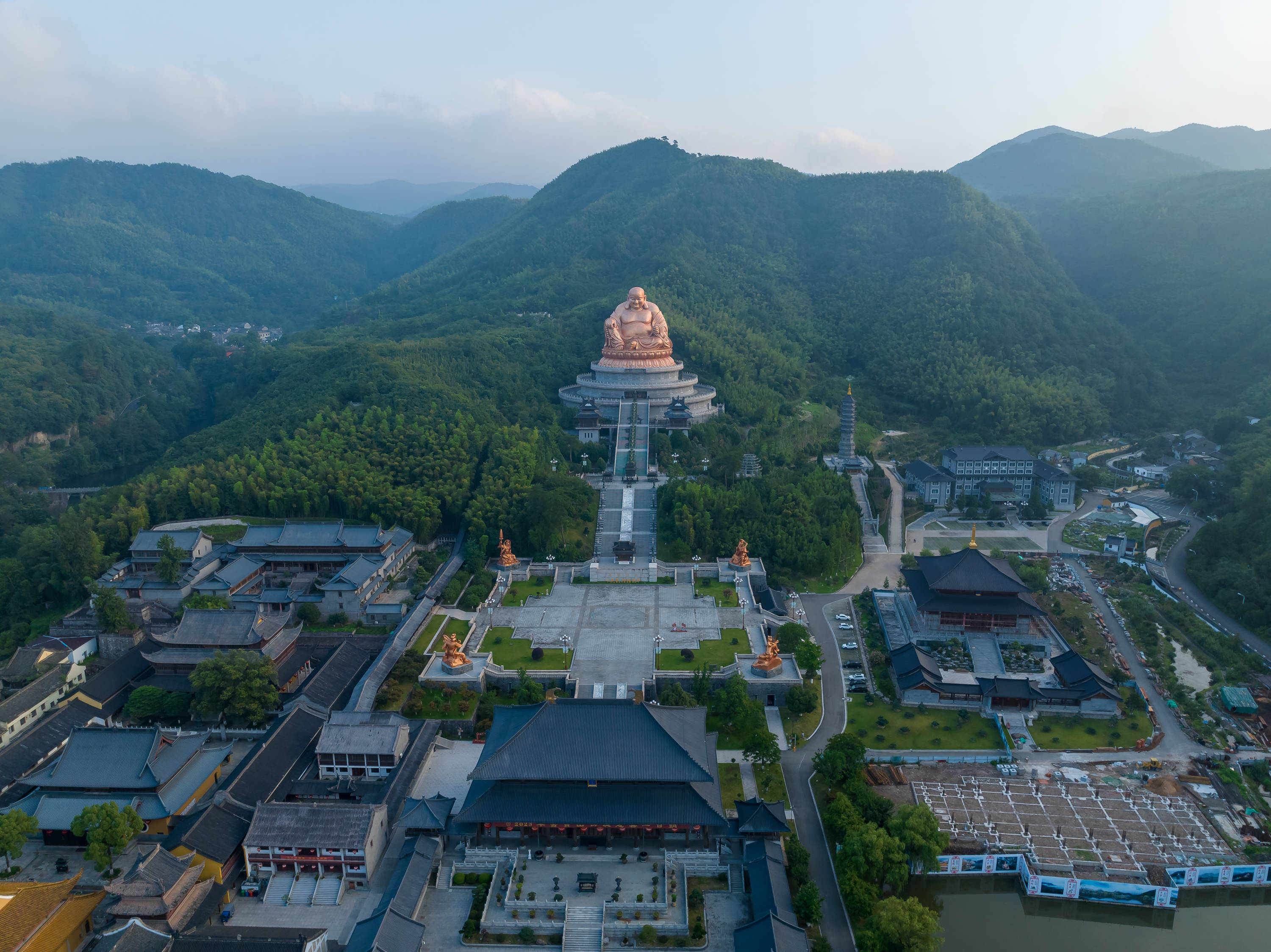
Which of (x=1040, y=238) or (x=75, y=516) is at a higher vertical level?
(x=1040, y=238)

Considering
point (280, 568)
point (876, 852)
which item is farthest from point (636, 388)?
point (876, 852)

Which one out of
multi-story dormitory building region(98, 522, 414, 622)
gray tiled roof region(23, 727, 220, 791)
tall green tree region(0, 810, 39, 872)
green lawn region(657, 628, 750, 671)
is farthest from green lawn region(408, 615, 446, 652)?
tall green tree region(0, 810, 39, 872)

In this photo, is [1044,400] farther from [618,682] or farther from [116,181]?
[116,181]

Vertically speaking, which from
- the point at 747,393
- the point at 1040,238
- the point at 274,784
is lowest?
the point at 274,784

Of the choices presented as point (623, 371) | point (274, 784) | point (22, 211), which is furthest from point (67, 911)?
point (22, 211)

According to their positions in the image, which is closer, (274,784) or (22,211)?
(274,784)

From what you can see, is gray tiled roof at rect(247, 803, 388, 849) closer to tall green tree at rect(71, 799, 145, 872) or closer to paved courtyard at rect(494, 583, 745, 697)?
tall green tree at rect(71, 799, 145, 872)
